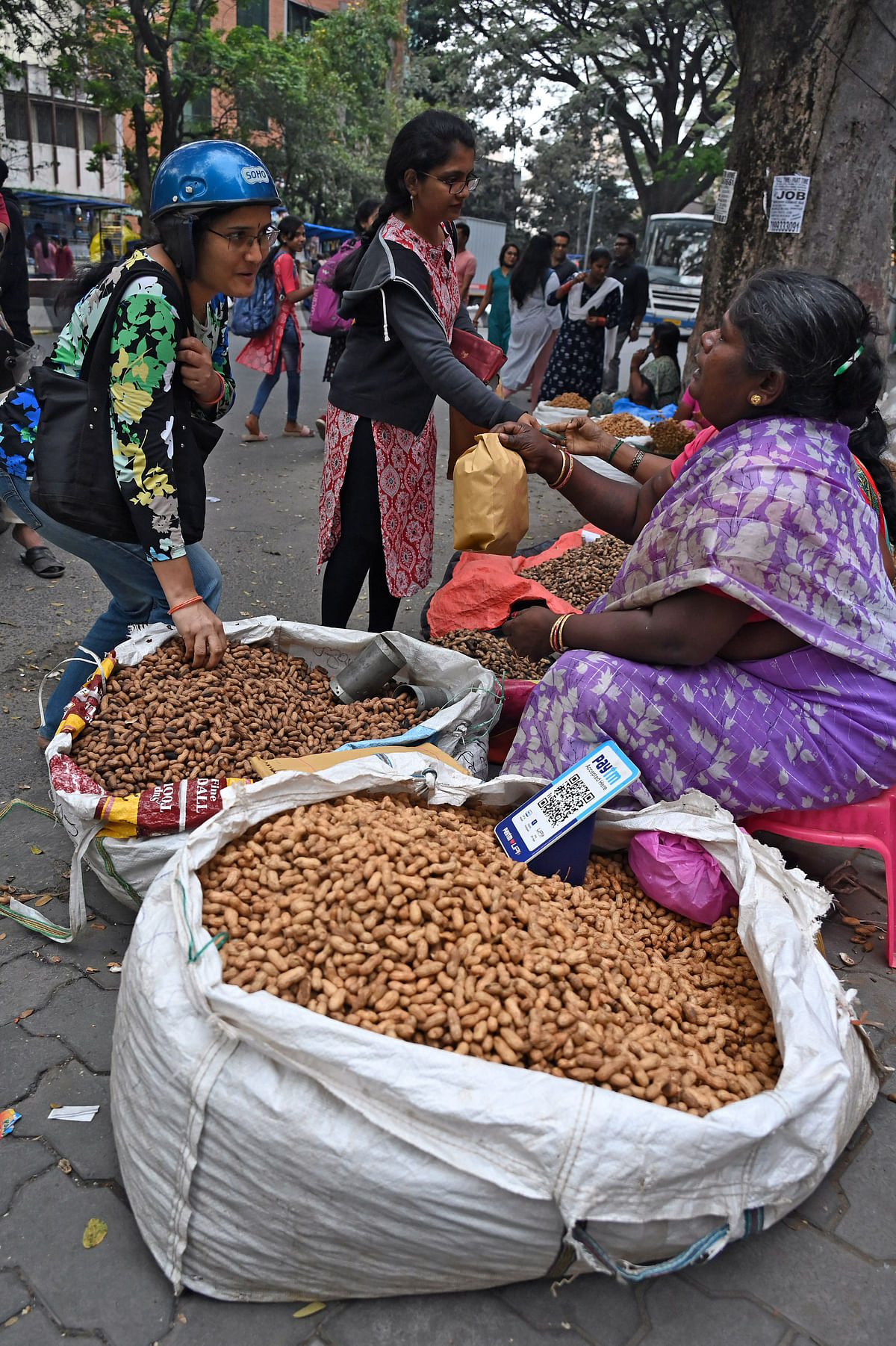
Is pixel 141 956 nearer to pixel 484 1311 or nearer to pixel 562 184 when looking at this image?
pixel 484 1311

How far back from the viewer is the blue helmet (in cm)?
216

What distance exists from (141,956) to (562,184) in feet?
148

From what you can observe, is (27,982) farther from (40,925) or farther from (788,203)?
(788,203)

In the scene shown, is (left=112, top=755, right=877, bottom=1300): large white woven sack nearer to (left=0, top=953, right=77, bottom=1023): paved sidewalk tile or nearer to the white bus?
(left=0, top=953, right=77, bottom=1023): paved sidewalk tile

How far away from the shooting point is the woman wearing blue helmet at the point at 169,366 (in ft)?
7.23

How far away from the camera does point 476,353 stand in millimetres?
3143

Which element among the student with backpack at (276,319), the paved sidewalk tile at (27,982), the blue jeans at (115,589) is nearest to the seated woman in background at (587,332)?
the student with backpack at (276,319)

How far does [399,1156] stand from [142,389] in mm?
1762

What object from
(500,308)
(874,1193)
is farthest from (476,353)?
(500,308)

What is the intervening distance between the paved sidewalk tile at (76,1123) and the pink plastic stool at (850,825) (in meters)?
1.61

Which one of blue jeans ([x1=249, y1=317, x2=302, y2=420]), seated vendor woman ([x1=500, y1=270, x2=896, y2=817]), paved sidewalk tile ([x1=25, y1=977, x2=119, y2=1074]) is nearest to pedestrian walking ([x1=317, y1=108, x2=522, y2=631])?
seated vendor woman ([x1=500, y1=270, x2=896, y2=817])

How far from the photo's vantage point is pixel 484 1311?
60.0 inches

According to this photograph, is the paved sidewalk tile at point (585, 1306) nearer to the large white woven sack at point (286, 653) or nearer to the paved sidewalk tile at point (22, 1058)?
the paved sidewalk tile at point (22, 1058)

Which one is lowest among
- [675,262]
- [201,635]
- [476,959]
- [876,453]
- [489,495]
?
[476,959]
